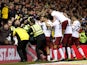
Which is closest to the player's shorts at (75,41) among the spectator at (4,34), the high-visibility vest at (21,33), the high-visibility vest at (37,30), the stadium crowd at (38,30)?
the stadium crowd at (38,30)

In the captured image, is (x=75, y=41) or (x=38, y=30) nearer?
(x=38, y=30)

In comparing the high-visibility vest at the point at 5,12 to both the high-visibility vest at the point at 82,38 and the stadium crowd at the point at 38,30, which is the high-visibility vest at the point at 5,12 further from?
the high-visibility vest at the point at 82,38

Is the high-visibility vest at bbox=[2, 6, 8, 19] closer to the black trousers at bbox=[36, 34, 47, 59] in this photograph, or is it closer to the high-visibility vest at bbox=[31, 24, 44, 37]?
the high-visibility vest at bbox=[31, 24, 44, 37]

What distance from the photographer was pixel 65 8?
993 inches

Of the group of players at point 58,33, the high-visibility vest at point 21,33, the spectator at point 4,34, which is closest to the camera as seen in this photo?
the high-visibility vest at point 21,33

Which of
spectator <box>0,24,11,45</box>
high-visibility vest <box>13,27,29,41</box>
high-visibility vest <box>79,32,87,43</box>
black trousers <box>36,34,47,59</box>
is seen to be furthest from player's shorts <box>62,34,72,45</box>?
spectator <box>0,24,11,45</box>

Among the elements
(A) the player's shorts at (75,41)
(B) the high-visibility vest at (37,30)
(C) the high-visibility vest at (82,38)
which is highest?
(B) the high-visibility vest at (37,30)

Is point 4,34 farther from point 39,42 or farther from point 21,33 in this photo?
point 39,42

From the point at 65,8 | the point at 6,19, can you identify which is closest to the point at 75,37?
the point at 6,19

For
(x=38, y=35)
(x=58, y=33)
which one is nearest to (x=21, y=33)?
(x=38, y=35)

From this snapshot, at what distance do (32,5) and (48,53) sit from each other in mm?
5222

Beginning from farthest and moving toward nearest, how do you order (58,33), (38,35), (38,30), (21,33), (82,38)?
1. (82,38)
2. (58,33)
3. (38,35)
4. (38,30)
5. (21,33)

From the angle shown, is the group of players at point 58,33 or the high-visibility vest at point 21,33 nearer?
the high-visibility vest at point 21,33

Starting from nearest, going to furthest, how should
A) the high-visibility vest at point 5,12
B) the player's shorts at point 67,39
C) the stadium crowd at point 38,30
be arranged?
the stadium crowd at point 38,30 → the player's shorts at point 67,39 → the high-visibility vest at point 5,12
